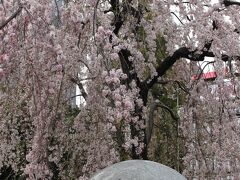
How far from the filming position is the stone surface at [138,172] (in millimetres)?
2650

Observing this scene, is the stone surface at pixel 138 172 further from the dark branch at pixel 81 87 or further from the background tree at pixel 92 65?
the dark branch at pixel 81 87

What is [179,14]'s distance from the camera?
15.3 ft

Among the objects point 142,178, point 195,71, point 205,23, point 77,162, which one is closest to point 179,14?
point 205,23

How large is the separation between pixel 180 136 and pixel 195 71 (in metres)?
0.78

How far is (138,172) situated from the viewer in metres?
2.68

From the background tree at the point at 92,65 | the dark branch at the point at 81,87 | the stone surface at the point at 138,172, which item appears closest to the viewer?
the stone surface at the point at 138,172

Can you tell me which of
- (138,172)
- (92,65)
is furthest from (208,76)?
(138,172)

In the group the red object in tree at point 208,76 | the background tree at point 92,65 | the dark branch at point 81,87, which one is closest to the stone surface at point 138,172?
the background tree at point 92,65

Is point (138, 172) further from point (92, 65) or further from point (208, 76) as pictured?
point (208, 76)

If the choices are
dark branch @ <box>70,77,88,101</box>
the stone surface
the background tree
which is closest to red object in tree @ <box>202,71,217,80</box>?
the background tree

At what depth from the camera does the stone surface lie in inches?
104

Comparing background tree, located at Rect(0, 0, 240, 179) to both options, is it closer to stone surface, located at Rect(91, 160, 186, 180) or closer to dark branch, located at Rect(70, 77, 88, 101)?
dark branch, located at Rect(70, 77, 88, 101)

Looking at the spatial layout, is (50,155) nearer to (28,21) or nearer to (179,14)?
(28,21)

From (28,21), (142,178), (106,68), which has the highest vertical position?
(28,21)
